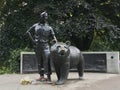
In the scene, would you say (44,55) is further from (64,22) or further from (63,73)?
(64,22)

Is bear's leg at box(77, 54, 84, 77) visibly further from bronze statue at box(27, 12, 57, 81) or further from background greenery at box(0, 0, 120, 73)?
background greenery at box(0, 0, 120, 73)

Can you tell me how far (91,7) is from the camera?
67.3 ft

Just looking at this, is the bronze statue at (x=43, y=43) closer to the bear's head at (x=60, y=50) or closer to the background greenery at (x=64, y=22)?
the bear's head at (x=60, y=50)

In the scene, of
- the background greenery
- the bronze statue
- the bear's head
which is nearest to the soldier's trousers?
the bronze statue

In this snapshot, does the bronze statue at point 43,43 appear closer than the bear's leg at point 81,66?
Yes

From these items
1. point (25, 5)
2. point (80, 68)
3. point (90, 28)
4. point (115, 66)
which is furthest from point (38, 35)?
point (25, 5)

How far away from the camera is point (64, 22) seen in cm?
2041

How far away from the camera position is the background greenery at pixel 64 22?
781 inches

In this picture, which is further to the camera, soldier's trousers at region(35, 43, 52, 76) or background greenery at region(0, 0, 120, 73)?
background greenery at region(0, 0, 120, 73)

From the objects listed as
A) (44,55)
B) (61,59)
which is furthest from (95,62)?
(61,59)

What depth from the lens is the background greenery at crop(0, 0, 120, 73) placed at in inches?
781

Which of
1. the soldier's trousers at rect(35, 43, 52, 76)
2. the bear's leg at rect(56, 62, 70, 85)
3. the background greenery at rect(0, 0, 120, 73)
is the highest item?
the background greenery at rect(0, 0, 120, 73)

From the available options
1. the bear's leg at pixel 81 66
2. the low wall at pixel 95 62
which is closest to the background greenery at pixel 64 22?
the low wall at pixel 95 62

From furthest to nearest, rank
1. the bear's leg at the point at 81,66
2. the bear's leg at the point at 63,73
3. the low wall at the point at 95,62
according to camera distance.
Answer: the low wall at the point at 95,62, the bear's leg at the point at 81,66, the bear's leg at the point at 63,73
